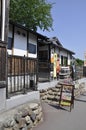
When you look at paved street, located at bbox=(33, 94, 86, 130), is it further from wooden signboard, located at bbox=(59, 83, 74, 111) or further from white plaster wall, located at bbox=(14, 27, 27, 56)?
white plaster wall, located at bbox=(14, 27, 27, 56)

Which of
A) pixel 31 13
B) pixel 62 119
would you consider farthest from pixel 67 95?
pixel 31 13

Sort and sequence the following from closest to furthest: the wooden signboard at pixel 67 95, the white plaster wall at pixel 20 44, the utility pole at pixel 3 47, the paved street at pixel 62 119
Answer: the utility pole at pixel 3 47 → the paved street at pixel 62 119 → the wooden signboard at pixel 67 95 → the white plaster wall at pixel 20 44

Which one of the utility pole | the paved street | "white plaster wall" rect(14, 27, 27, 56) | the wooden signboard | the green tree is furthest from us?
the green tree

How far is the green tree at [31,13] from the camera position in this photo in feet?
108

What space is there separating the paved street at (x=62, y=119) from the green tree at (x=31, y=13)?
19896mm

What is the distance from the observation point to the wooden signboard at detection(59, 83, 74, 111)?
1489 centimetres

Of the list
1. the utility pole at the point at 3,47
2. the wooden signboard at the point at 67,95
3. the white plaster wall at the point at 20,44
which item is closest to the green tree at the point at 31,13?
the white plaster wall at the point at 20,44

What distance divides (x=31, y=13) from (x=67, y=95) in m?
20.0

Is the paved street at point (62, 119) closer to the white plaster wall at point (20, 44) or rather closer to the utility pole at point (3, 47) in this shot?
the utility pole at point (3, 47)

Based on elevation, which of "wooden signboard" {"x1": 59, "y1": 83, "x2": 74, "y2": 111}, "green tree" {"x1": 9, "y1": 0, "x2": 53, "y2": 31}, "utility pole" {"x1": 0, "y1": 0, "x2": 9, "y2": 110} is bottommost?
"wooden signboard" {"x1": 59, "y1": 83, "x2": 74, "y2": 111}

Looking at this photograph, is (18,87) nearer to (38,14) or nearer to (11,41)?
(11,41)

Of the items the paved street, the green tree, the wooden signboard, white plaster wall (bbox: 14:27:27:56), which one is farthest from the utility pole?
the green tree

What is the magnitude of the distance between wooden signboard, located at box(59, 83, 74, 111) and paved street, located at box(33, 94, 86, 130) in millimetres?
470

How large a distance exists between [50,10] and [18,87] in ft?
83.8
